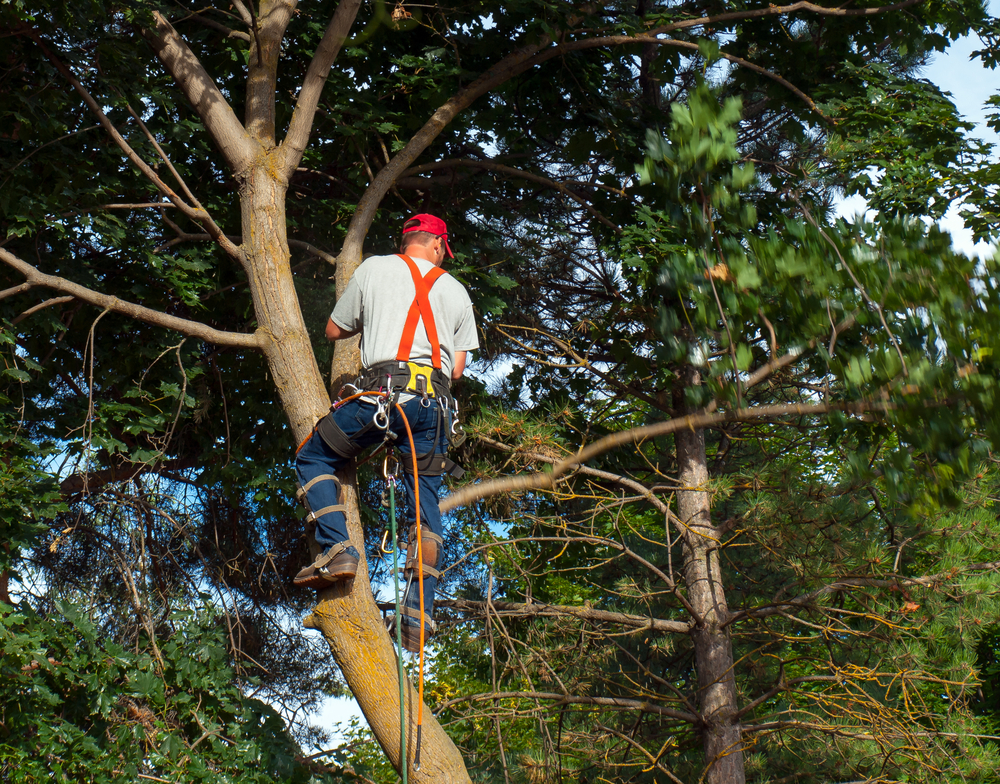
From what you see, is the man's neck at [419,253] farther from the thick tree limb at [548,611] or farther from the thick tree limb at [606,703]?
the thick tree limb at [606,703]

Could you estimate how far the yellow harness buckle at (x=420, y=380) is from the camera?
3793 millimetres

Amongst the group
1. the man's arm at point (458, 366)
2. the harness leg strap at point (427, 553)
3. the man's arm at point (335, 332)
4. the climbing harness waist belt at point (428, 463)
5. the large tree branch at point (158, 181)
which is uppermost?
the large tree branch at point (158, 181)

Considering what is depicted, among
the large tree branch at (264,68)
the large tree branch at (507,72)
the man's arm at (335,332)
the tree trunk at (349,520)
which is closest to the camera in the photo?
the tree trunk at (349,520)

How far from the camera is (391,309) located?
388 cm

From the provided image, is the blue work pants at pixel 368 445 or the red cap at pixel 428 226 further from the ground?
the red cap at pixel 428 226

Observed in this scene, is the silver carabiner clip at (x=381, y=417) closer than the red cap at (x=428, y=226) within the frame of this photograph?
Yes

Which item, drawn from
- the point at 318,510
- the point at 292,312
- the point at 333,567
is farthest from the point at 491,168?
the point at 333,567

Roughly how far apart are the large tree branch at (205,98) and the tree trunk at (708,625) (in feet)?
12.0

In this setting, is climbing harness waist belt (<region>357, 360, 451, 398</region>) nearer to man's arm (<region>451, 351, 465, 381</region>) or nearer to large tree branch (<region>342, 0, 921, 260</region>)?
man's arm (<region>451, 351, 465, 381</region>)

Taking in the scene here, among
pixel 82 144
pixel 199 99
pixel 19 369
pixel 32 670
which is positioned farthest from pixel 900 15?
pixel 32 670

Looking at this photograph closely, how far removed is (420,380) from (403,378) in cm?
9

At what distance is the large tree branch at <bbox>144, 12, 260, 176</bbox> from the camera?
4633 millimetres

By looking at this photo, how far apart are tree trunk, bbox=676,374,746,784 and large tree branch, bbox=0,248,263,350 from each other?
11.0ft

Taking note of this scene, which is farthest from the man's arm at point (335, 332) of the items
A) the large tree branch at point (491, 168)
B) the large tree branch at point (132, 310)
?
the large tree branch at point (491, 168)
